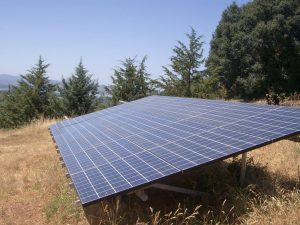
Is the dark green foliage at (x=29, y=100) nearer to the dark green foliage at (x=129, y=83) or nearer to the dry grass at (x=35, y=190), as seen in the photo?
the dark green foliage at (x=129, y=83)

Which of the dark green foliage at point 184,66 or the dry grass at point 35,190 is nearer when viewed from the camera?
the dry grass at point 35,190

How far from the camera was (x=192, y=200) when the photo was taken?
21.3 feet

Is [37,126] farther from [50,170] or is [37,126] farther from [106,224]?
[106,224]

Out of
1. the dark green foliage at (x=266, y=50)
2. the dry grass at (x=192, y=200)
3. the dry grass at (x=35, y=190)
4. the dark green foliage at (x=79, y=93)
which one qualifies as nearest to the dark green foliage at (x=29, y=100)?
the dark green foliage at (x=79, y=93)

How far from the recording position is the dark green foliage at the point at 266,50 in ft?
113

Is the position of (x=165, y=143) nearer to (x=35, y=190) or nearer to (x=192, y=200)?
(x=192, y=200)

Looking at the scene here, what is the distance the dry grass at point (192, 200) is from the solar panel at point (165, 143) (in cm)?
58

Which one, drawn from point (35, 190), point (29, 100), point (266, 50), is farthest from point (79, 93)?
point (35, 190)

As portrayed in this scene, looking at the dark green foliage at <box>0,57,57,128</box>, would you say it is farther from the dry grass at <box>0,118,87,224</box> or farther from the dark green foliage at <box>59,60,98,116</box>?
the dry grass at <box>0,118,87,224</box>

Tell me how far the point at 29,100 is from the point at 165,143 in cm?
2873

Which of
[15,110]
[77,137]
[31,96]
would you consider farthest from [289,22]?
[77,137]

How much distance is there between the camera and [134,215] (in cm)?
607

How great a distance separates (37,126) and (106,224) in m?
15.7

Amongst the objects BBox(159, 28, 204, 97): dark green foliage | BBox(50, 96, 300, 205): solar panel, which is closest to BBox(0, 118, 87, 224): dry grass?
BBox(50, 96, 300, 205): solar panel
